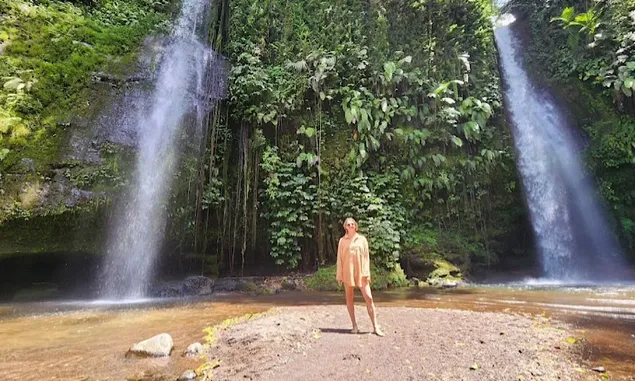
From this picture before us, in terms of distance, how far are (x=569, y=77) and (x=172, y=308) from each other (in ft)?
50.0

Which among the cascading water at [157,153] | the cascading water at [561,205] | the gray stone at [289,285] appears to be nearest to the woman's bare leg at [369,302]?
the gray stone at [289,285]

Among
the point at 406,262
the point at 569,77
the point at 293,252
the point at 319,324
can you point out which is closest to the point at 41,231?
the point at 293,252

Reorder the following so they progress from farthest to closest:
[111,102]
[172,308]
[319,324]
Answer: [111,102]
[172,308]
[319,324]

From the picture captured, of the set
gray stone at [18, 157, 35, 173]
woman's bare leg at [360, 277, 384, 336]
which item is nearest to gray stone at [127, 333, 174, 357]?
woman's bare leg at [360, 277, 384, 336]

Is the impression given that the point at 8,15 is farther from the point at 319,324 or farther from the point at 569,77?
the point at 569,77

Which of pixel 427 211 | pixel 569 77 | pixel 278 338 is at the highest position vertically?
pixel 569 77

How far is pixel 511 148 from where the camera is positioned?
1418cm

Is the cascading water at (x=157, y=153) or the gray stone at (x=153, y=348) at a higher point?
the cascading water at (x=157, y=153)

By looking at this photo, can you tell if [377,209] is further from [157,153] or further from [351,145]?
[157,153]

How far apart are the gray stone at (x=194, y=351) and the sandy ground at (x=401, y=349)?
0.14m

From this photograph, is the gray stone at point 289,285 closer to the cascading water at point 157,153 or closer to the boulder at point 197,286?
the boulder at point 197,286

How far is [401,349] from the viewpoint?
4586 millimetres

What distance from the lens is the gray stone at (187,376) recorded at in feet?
12.8

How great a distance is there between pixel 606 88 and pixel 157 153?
48.1 ft
